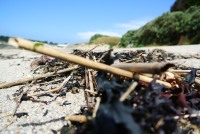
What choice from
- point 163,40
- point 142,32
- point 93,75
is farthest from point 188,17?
point 93,75

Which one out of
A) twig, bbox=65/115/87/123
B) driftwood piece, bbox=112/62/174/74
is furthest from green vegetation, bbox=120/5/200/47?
twig, bbox=65/115/87/123

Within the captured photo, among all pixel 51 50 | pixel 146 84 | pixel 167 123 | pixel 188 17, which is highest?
pixel 188 17

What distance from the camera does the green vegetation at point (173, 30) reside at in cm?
2089

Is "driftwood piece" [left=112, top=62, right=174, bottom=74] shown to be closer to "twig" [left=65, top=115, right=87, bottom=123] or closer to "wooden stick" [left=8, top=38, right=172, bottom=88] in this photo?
"wooden stick" [left=8, top=38, right=172, bottom=88]

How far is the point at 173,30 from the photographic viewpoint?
23.5 meters

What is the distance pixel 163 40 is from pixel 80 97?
2232cm

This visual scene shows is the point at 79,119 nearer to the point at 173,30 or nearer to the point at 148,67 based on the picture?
the point at 148,67

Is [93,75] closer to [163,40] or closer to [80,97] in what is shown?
[80,97]

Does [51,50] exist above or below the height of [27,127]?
above

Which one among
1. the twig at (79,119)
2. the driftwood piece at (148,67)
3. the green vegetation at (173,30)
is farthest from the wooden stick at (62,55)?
the green vegetation at (173,30)

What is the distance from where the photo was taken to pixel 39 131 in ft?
7.28

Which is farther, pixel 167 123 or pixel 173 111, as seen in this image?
pixel 173 111

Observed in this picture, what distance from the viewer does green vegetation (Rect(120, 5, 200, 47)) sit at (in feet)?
68.5

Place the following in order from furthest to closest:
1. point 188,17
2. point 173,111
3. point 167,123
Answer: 1. point 188,17
2. point 173,111
3. point 167,123
